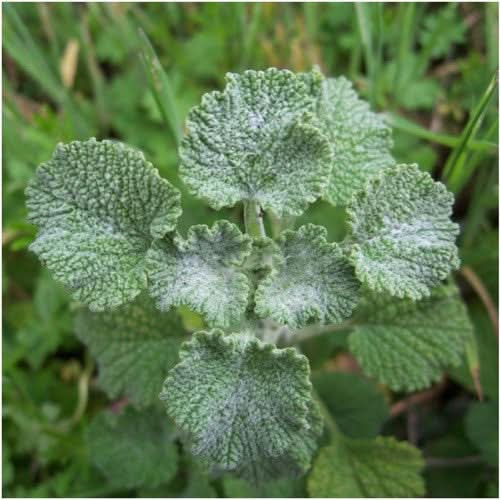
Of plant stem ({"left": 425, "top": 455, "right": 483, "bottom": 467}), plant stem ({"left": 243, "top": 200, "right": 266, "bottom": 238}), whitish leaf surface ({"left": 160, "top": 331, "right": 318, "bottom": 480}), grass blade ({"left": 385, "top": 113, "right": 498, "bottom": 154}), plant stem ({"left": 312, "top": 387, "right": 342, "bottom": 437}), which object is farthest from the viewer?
plant stem ({"left": 425, "top": 455, "right": 483, "bottom": 467})

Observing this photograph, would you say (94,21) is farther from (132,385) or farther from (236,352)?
(236,352)

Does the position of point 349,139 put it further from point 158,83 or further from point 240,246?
point 158,83

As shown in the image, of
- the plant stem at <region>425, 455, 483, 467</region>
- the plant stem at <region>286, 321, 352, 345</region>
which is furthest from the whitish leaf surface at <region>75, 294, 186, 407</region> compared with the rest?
the plant stem at <region>425, 455, 483, 467</region>

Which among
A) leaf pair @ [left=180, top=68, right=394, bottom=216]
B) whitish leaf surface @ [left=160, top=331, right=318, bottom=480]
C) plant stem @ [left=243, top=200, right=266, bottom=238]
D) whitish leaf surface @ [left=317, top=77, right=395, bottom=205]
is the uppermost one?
whitish leaf surface @ [left=317, top=77, right=395, bottom=205]

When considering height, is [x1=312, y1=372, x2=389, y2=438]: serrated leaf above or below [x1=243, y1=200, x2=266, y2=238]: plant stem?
below

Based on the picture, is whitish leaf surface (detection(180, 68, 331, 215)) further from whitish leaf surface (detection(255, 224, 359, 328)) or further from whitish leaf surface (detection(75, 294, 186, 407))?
whitish leaf surface (detection(75, 294, 186, 407))

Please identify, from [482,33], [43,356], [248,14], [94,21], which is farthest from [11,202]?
[482,33]

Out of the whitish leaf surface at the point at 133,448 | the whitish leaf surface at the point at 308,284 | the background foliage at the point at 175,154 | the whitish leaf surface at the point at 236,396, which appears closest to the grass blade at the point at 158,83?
the background foliage at the point at 175,154
